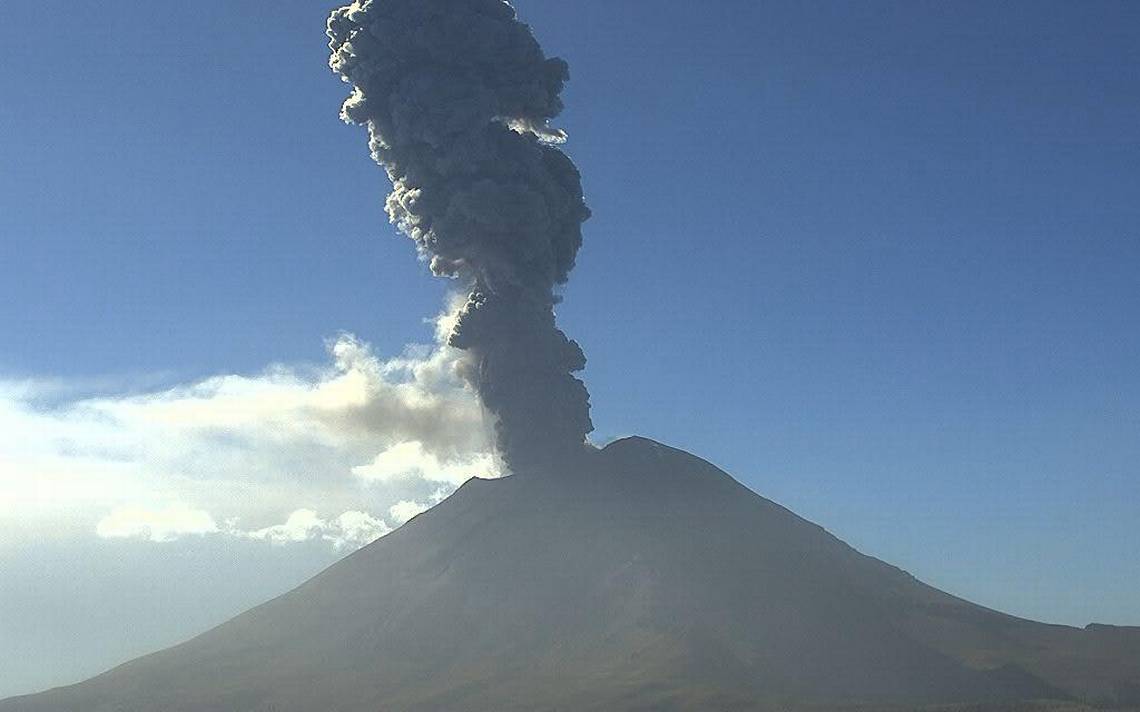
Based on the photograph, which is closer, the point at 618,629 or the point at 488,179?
the point at 618,629

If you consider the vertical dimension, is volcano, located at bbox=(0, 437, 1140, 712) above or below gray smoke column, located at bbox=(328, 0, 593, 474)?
below

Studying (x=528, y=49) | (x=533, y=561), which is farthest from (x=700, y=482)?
(x=528, y=49)

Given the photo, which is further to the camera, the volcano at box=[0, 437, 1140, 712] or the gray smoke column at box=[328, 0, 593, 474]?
the gray smoke column at box=[328, 0, 593, 474]

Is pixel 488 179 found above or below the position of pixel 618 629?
above

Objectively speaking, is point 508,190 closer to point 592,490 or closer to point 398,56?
point 398,56
